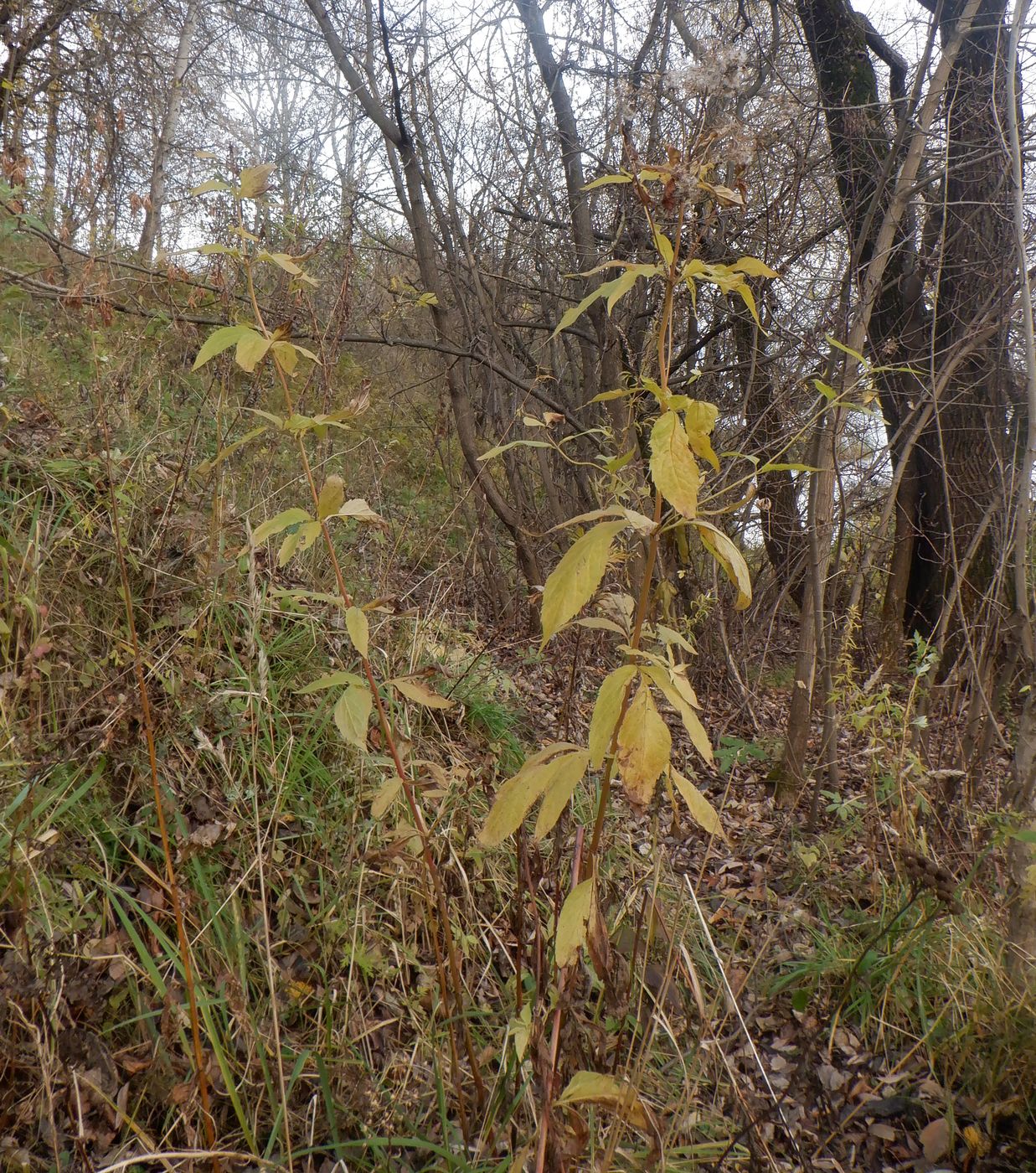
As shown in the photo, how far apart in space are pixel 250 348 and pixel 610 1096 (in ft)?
4.30

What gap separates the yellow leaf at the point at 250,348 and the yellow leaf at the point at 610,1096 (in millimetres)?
1241

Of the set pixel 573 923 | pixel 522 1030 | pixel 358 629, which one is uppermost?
pixel 358 629

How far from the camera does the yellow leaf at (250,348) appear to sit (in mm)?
1237

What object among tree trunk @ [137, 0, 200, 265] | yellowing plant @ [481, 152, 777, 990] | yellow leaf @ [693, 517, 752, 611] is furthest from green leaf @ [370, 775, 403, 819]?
tree trunk @ [137, 0, 200, 265]

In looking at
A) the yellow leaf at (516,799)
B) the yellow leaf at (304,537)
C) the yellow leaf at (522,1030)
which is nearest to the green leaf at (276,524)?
the yellow leaf at (304,537)

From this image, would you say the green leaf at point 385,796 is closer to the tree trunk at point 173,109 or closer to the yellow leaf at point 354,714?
the yellow leaf at point 354,714

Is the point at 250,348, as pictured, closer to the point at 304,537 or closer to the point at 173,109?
the point at 304,537

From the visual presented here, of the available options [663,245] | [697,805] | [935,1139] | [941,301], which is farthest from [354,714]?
[941,301]

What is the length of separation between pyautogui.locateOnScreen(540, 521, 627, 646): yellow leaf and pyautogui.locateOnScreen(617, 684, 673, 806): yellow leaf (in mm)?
175

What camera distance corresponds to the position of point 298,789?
2447 millimetres

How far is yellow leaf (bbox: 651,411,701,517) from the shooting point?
1023 mm

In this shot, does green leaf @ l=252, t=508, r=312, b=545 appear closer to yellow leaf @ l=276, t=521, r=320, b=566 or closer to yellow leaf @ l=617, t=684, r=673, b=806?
yellow leaf @ l=276, t=521, r=320, b=566

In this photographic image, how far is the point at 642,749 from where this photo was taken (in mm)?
1082

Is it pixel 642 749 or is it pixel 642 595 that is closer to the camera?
pixel 642 749
